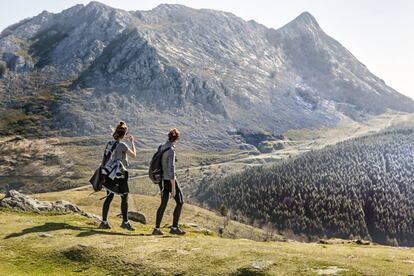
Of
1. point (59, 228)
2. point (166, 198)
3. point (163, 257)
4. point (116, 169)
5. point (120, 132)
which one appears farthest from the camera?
point (116, 169)

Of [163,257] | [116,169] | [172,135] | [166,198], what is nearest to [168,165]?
[172,135]

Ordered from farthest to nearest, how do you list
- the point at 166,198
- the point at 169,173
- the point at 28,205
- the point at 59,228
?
the point at 28,205, the point at 166,198, the point at 59,228, the point at 169,173

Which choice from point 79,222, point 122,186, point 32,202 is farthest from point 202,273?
point 32,202

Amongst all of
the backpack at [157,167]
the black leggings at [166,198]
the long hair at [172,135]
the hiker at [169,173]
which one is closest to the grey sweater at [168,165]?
the hiker at [169,173]

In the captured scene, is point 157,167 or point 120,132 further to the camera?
point 120,132

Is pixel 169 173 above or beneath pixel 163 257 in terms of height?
above

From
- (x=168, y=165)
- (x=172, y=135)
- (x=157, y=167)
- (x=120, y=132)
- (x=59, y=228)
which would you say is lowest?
(x=59, y=228)

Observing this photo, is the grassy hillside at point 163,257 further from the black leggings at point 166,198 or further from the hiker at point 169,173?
the hiker at point 169,173

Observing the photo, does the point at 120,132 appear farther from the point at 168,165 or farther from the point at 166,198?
the point at 166,198

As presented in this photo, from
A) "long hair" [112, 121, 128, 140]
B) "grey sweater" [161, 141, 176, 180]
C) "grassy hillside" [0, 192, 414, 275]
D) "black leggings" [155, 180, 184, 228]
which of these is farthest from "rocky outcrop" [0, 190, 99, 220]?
"grey sweater" [161, 141, 176, 180]

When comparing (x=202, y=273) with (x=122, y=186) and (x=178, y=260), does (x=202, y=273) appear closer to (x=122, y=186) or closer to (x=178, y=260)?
(x=178, y=260)

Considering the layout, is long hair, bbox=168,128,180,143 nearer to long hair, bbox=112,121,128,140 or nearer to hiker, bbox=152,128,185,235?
hiker, bbox=152,128,185,235

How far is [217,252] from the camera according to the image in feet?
61.0

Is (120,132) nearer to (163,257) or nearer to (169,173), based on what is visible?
(169,173)
